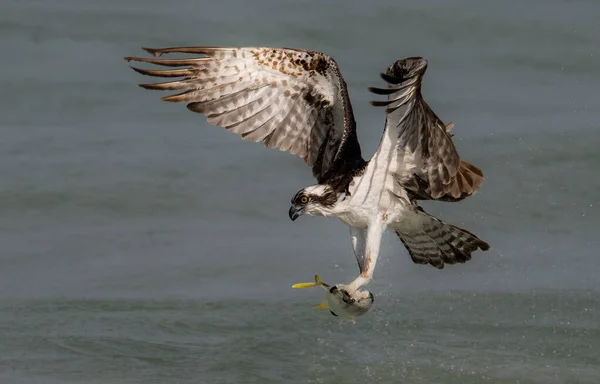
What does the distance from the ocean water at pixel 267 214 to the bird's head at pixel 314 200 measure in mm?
1088

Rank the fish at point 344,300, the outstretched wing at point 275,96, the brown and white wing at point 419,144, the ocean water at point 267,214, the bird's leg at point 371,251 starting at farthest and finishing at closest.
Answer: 1. the ocean water at point 267,214
2. the outstretched wing at point 275,96
3. the bird's leg at point 371,251
4. the fish at point 344,300
5. the brown and white wing at point 419,144

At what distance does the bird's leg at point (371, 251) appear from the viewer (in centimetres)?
781

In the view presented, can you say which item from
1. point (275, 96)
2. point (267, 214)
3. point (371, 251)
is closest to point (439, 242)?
point (371, 251)

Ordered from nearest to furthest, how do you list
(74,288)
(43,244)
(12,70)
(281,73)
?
1. (281,73)
2. (74,288)
3. (43,244)
4. (12,70)

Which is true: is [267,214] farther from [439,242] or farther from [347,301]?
[347,301]

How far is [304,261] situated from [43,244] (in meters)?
2.08

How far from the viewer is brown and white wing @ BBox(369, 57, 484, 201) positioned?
6711 millimetres

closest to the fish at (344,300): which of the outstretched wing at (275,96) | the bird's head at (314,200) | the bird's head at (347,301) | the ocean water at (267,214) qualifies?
the bird's head at (347,301)

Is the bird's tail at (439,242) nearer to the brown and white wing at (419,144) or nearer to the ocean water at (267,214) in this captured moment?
the brown and white wing at (419,144)

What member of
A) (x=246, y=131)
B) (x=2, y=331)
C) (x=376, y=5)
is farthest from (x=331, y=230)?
(x=376, y=5)

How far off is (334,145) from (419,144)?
107 cm

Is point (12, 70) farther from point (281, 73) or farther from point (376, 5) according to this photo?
point (281, 73)

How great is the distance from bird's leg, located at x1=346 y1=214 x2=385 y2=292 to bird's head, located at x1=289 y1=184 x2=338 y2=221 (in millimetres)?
304

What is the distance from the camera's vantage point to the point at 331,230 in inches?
411
